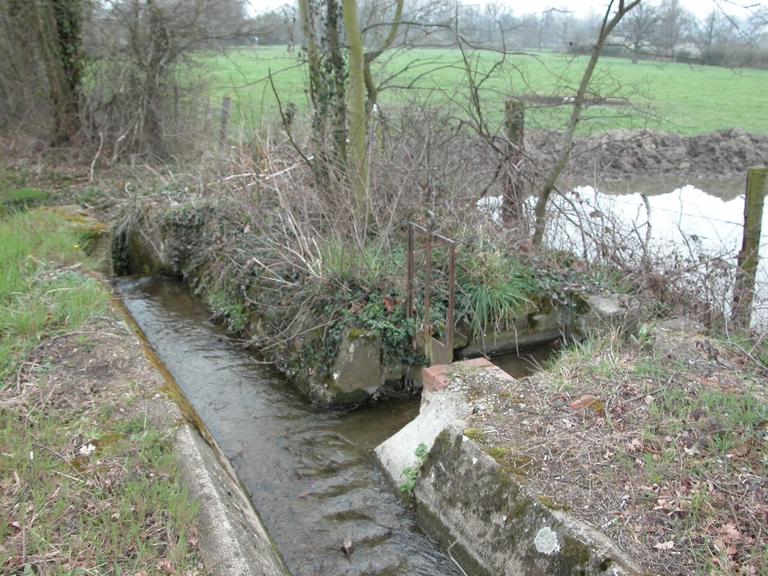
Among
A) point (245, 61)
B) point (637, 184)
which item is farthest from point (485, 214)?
point (245, 61)

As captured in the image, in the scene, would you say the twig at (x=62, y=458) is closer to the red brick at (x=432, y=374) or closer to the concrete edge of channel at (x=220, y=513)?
the concrete edge of channel at (x=220, y=513)

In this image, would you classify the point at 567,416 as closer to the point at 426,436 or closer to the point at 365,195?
the point at 426,436

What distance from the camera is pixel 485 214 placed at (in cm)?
766

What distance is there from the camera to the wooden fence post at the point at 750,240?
6473mm

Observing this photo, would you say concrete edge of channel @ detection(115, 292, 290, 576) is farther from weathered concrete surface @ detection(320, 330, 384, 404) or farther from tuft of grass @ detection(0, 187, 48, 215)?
tuft of grass @ detection(0, 187, 48, 215)

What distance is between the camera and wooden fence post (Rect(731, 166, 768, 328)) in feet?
21.2

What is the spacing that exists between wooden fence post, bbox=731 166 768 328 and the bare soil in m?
1.89

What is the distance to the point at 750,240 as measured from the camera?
660 centimetres

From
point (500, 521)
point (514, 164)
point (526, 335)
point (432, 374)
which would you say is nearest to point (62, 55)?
point (514, 164)

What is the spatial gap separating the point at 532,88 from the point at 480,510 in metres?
6.61

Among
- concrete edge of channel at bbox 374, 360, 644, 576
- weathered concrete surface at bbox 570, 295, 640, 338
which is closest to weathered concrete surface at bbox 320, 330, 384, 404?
concrete edge of channel at bbox 374, 360, 644, 576

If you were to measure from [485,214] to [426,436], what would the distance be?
3.76 meters

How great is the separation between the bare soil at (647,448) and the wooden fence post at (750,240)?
1.89 metres

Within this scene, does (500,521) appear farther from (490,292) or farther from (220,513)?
(490,292)
